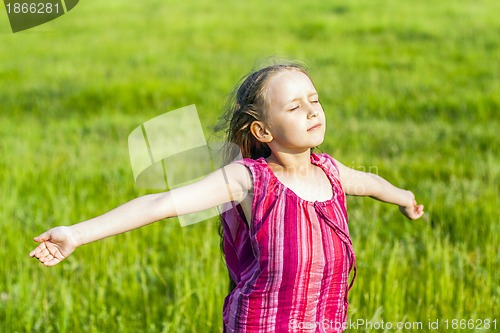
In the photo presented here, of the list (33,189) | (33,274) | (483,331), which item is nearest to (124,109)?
(33,189)

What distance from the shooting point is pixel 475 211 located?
420 centimetres

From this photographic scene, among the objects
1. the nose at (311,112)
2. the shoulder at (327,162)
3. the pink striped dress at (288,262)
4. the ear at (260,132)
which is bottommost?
the pink striped dress at (288,262)

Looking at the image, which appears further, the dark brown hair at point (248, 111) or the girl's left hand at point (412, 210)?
the girl's left hand at point (412, 210)

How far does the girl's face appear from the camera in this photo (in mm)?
2143

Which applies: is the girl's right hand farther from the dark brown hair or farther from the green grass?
the green grass

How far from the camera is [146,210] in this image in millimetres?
1942

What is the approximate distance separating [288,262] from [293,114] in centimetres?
43

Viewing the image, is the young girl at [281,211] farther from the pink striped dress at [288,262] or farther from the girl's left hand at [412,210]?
the girl's left hand at [412,210]

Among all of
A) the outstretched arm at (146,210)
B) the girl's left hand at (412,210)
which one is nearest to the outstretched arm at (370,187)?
the girl's left hand at (412,210)

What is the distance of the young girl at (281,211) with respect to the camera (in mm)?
2092

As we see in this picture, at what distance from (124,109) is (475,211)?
16.5 ft

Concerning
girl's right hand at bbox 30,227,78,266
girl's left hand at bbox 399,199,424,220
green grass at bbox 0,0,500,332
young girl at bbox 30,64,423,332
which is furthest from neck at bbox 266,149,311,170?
green grass at bbox 0,0,500,332

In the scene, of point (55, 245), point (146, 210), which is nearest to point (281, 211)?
point (146, 210)

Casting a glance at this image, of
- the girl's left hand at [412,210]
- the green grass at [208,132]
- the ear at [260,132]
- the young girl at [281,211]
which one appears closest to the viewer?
the young girl at [281,211]
